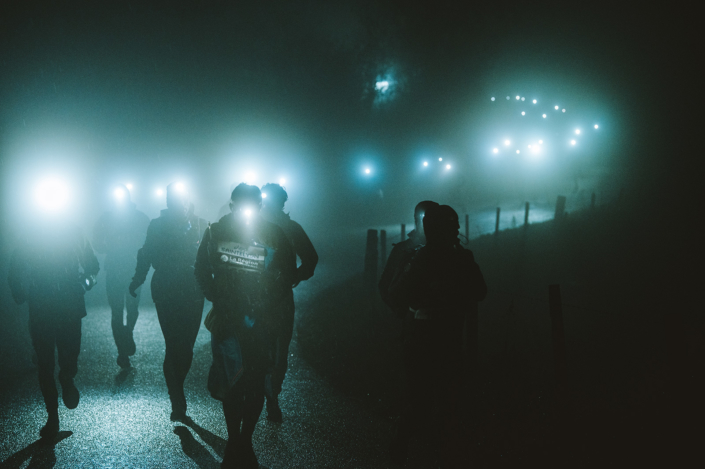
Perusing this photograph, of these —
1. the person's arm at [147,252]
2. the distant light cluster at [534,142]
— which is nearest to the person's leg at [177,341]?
the person's arm at [147,252]

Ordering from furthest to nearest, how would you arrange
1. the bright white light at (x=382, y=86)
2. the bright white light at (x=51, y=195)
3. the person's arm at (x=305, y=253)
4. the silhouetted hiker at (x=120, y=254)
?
1. the bright white light at (x=382, y=86)
2. the silhouetted hiker at (x=120, y=254)
3. the bright white light at (x=51, y=195)
4. the person's arm at (x=305, y=253)

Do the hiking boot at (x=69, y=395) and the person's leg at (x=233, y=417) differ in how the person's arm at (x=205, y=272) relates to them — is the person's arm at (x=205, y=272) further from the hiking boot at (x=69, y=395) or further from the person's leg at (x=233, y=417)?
the hiking boot at (x=69, y=395)

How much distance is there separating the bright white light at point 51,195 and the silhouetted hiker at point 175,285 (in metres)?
0.94

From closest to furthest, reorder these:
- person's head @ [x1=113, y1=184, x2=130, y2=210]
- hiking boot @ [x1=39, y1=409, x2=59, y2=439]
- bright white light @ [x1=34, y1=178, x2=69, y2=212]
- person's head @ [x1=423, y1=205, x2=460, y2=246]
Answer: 1. person's head @ [x1=423, y1=205, x2=460, y2=246]
2. hiking boot @ [x1=39, y1=409, x2=59, y2=439]
3. bright white light @ [x1=34, y1=178, x2=69, y2=212]
4. person's head @ [x1=113, y1=184, x2=130, y2=210]

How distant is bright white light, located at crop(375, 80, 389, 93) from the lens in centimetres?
3384

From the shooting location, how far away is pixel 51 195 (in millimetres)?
3666

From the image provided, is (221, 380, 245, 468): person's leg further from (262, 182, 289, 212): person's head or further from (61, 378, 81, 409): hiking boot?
(61, 378, 81, 409): hiking boot

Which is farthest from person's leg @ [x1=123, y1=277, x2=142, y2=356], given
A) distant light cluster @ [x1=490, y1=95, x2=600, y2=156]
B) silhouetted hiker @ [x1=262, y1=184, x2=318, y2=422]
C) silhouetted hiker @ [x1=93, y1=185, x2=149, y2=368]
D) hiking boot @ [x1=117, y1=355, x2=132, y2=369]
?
distant light cluster @ [x1=490, y1=95, x2=600, y2=156]

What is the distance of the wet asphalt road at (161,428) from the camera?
3020mm

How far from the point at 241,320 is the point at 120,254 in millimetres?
3697

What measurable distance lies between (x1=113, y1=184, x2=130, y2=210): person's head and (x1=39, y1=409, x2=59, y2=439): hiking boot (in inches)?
119

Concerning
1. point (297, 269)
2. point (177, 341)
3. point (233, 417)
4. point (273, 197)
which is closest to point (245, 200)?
point (297, 269)

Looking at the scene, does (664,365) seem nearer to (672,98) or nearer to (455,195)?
(455,195)

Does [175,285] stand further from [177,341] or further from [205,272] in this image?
[205,272]
